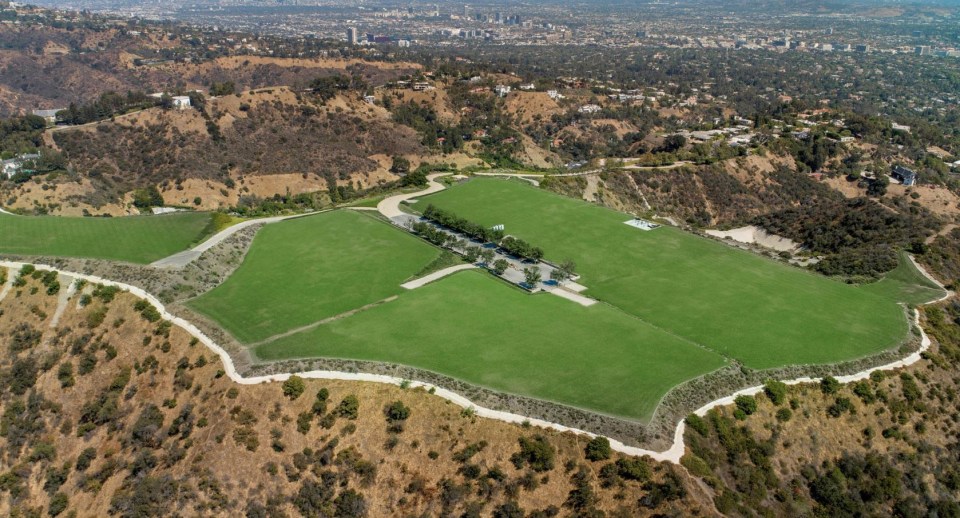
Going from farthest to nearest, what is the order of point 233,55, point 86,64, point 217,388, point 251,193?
point 233,55 < point 86,64 < point 251,193 < point 217,388

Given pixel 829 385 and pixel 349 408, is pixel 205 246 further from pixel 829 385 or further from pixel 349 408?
pixel 829 385

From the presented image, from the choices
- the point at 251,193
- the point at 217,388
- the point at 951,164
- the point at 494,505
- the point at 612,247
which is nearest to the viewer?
the point at 494,505

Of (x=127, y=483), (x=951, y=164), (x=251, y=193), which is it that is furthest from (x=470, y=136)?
(x=127, y=483)

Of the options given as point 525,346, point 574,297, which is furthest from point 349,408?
point 574,297

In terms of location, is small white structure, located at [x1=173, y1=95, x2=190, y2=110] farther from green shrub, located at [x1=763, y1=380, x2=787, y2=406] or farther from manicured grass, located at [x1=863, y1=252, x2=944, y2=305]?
manicured grass, located at [x1=863, y1=252, x2=944, y2=305]

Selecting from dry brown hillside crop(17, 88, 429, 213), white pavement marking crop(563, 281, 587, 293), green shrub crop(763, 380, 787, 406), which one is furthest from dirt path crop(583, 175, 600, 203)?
green shrub crop(763, 380, 787, 406)

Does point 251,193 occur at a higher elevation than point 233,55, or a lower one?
lower

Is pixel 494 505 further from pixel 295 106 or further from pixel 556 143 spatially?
pixel 556 143
